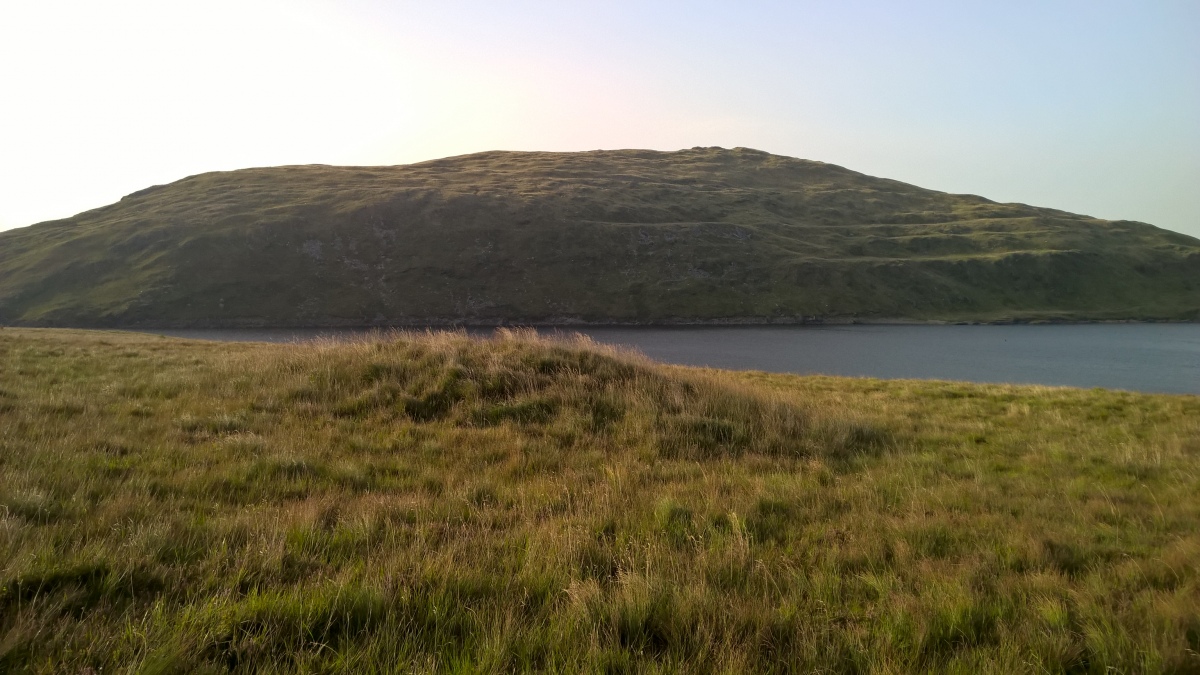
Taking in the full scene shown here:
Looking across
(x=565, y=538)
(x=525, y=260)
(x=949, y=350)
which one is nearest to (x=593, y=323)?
(x=525, y=260)

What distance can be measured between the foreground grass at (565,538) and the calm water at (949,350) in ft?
92.5

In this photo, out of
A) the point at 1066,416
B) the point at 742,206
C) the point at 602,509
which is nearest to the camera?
the point at 602,509

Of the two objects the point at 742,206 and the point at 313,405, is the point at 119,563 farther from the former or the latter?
the point at 742,206

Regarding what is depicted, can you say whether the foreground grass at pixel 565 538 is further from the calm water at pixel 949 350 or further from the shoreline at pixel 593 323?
the shoreline at pixel 593 323

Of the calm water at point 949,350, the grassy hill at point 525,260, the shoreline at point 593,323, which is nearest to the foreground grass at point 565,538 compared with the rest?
the calm water at point 949,350

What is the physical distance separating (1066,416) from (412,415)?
15.9 meters

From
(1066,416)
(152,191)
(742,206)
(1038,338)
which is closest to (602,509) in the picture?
(1066,416)

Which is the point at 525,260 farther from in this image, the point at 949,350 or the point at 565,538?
the point at 565,538

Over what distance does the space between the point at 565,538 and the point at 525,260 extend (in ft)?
355

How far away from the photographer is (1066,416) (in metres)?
15.1

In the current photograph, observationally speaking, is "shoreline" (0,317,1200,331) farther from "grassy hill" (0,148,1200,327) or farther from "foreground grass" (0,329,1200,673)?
"foreground grass" (0,329,1200,673)

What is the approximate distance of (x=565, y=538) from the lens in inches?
207

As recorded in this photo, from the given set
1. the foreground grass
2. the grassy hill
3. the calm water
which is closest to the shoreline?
the grassy hill

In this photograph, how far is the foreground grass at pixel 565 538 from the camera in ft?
11.9
